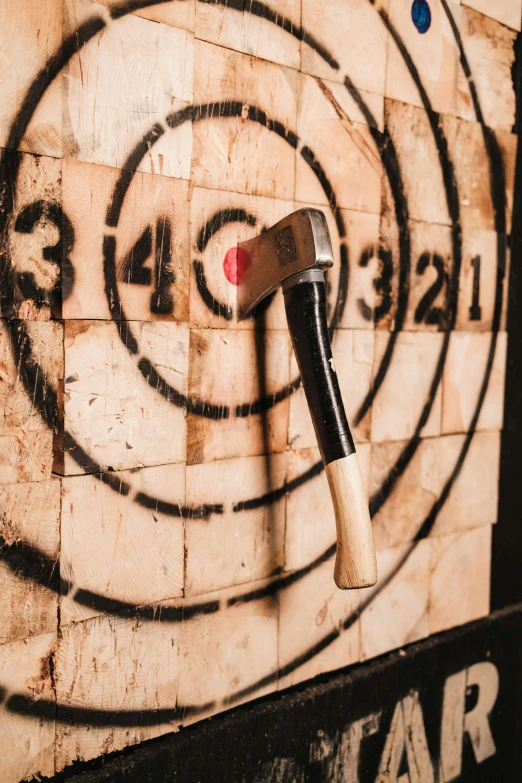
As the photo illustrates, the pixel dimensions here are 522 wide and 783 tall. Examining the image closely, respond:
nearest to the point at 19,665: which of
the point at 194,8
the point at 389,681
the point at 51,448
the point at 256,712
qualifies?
the point at 51,448

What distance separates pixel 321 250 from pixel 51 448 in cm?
61

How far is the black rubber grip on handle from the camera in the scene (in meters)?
1.33

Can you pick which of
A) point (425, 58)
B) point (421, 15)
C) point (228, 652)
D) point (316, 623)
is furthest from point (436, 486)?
point (421, 15)

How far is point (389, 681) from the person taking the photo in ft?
6.08

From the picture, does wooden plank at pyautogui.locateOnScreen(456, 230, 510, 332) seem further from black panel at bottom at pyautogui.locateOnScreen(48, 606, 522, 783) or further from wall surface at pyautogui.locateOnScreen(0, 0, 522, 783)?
black panel at bottom at pyautogui.locateOnScreen(48, 606, 522, 783)

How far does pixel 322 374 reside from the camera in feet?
4.40

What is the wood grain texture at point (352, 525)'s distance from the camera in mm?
1308

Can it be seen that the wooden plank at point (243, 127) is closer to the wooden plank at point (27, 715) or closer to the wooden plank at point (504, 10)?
the wooden plank at point (504, 10)

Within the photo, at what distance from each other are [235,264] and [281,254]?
147mm

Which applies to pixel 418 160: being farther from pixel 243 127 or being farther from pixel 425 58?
pixel 243 127

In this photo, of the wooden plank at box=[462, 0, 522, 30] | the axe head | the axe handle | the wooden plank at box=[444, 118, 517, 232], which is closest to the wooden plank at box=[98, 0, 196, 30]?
the axe head

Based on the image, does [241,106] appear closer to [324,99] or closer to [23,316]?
[324,99]

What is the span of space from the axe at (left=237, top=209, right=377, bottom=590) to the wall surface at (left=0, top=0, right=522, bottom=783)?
6.7 inches

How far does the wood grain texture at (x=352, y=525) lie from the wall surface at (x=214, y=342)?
0.91 feet
